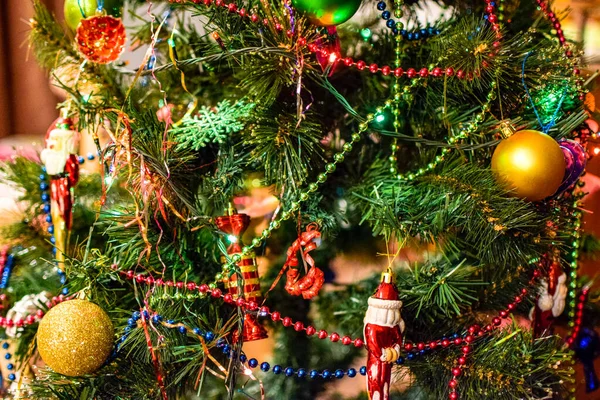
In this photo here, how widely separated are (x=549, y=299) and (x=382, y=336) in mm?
287

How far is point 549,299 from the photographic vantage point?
0.67 m

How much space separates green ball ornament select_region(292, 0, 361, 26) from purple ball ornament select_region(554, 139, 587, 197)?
26 cm

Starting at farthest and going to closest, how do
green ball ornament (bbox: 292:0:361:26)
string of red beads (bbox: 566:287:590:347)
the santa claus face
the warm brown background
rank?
the warm brown background, string of red beads (bbox: 566:287:590:347), the santa claus face, green ball ornament (bbox: 292:0:361:26)

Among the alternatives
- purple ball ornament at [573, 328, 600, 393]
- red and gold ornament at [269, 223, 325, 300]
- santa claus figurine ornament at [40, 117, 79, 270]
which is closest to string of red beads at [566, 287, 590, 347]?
purple ball ornament at [573, 328, 600, 393]

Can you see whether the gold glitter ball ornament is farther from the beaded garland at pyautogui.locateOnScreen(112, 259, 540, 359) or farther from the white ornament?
the white ornament

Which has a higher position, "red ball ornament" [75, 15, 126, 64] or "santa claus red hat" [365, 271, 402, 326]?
"red ball ornament" [75, 15, 126, 64]

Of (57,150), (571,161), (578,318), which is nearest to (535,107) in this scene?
(571,161)

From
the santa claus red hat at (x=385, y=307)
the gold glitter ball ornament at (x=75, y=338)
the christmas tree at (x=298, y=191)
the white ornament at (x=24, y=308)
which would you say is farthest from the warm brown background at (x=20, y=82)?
the santa claus red hat at (x=385, y=307)

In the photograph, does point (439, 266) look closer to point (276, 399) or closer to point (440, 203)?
point (440, 203)

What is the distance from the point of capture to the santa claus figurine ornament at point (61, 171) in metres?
0.63

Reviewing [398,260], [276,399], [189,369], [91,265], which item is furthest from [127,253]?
[398,260]

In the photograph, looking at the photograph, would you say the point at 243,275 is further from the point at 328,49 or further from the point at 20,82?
the point at 20,82

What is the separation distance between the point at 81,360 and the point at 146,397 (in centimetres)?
9

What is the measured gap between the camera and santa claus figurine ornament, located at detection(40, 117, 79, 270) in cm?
63
